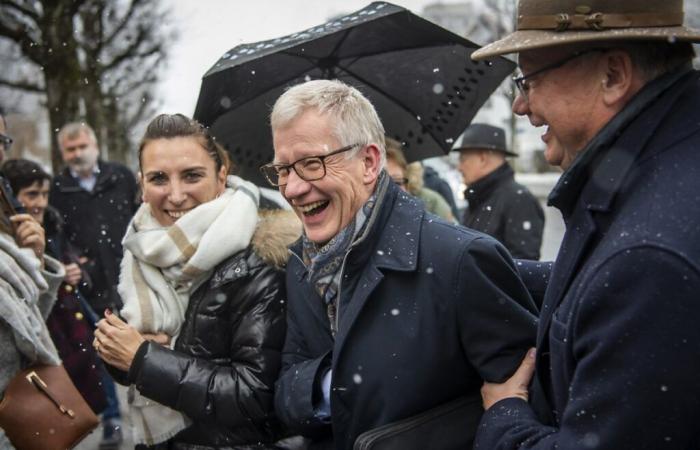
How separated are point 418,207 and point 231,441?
112cm

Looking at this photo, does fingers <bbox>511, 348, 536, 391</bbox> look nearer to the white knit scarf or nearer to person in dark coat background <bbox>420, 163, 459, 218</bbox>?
the white knit scarf

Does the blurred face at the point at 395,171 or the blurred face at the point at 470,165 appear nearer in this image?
the blurred face at the point at 395,171

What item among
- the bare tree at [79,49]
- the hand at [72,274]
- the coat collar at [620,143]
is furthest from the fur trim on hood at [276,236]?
the bare tree at [79,49]

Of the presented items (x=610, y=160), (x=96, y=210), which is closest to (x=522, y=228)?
(x=96, y=210)

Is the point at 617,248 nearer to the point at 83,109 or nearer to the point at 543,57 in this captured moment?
the point at 543,57

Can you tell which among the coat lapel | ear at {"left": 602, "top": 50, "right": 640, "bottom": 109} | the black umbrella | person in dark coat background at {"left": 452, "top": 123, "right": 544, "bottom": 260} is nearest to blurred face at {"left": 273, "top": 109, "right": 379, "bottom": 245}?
the coat lapel

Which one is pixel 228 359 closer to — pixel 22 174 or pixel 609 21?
pixel 609 21

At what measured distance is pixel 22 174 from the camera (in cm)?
532

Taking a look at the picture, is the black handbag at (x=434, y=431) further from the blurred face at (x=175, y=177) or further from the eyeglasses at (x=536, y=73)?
the blurred face at (x=175, y=177)

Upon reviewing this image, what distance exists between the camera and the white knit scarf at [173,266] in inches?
108

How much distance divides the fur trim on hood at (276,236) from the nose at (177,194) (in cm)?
32

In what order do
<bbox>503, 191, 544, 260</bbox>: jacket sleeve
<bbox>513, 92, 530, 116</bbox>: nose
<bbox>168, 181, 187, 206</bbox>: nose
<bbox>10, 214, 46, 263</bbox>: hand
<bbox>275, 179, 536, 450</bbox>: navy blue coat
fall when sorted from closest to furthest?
<bbox>513, 92, 530, 116</bbox>: nose, <bbox>275, 179, 536, 450</bbox>: navy blue coat, <bbox>168, 181, 187, 206</bbox>: nose, <bbox>10, 214, 46, 263</bbox>: hand, <bbox>503, 191, 544, 260</bbox>: jacket sleeve

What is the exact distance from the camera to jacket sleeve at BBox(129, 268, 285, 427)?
2598 millimetres

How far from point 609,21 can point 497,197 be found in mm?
4211
